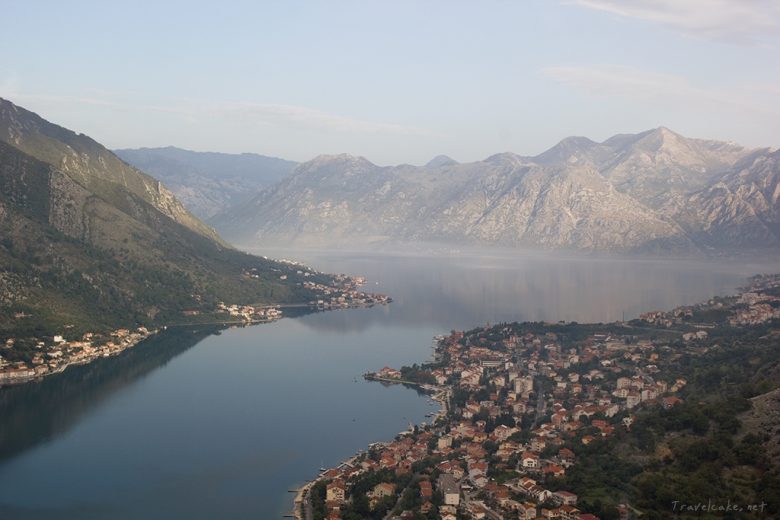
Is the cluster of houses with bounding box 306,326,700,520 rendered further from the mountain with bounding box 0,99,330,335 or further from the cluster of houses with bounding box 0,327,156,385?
the mountain with bounding box 0,99,330,335

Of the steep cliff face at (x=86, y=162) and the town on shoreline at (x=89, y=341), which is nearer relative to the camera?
the town on shoreline at (x=89, y=341)

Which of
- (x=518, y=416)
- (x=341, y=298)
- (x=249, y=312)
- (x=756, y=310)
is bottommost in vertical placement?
(x=249, y=312)

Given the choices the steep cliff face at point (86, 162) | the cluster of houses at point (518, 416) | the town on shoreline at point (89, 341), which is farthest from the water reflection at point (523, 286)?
the steep cliff face at point (86, 162)

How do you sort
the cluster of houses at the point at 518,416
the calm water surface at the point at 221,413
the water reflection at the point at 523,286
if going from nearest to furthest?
the cluster of houses at the point at 518,416, the calm water surface at the point at 221,413, the water reflection at the point at 523,286

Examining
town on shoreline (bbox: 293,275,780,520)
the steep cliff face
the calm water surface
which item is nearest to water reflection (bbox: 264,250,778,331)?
the calm water surface

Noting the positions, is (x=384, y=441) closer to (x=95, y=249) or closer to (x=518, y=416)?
(x=518, y=416)

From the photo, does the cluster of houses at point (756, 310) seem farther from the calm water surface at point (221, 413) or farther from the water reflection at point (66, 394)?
the water reflection at point (66, 394)

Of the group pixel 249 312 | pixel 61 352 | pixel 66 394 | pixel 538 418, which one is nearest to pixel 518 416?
pixel 538 418
